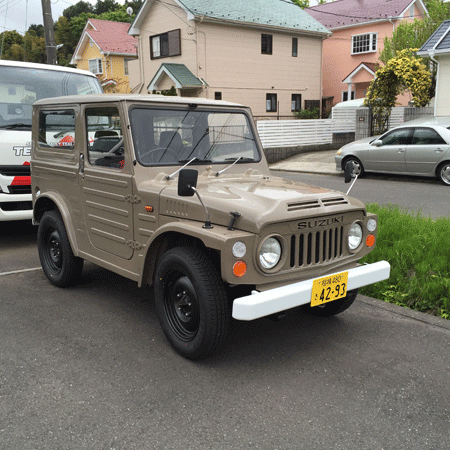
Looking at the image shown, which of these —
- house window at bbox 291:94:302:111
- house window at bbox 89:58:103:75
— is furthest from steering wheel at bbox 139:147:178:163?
house window at bbox 89:58:103:75

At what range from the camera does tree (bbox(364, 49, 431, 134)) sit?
18266 mm

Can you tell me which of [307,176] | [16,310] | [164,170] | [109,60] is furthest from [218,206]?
[109,60]

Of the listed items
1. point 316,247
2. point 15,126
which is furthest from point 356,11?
point 316,247

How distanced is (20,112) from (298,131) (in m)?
15.4

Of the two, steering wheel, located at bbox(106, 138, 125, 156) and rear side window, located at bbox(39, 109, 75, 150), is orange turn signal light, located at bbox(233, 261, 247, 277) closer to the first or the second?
steering wheel, located at bbox(106, 138, 125, 156)

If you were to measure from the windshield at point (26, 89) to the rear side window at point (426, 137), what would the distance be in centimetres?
885

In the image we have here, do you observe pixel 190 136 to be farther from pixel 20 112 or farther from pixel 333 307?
pixel 20 112

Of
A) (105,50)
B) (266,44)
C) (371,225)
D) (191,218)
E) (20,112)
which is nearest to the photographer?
(191,218)

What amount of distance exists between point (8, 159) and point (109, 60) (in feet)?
113

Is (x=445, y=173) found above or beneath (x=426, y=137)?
beneath

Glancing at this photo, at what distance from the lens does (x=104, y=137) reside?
451cm

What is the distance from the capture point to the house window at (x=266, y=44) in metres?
27.8

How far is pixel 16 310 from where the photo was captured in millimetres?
4746

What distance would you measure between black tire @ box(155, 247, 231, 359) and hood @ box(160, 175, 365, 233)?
0.31 m
